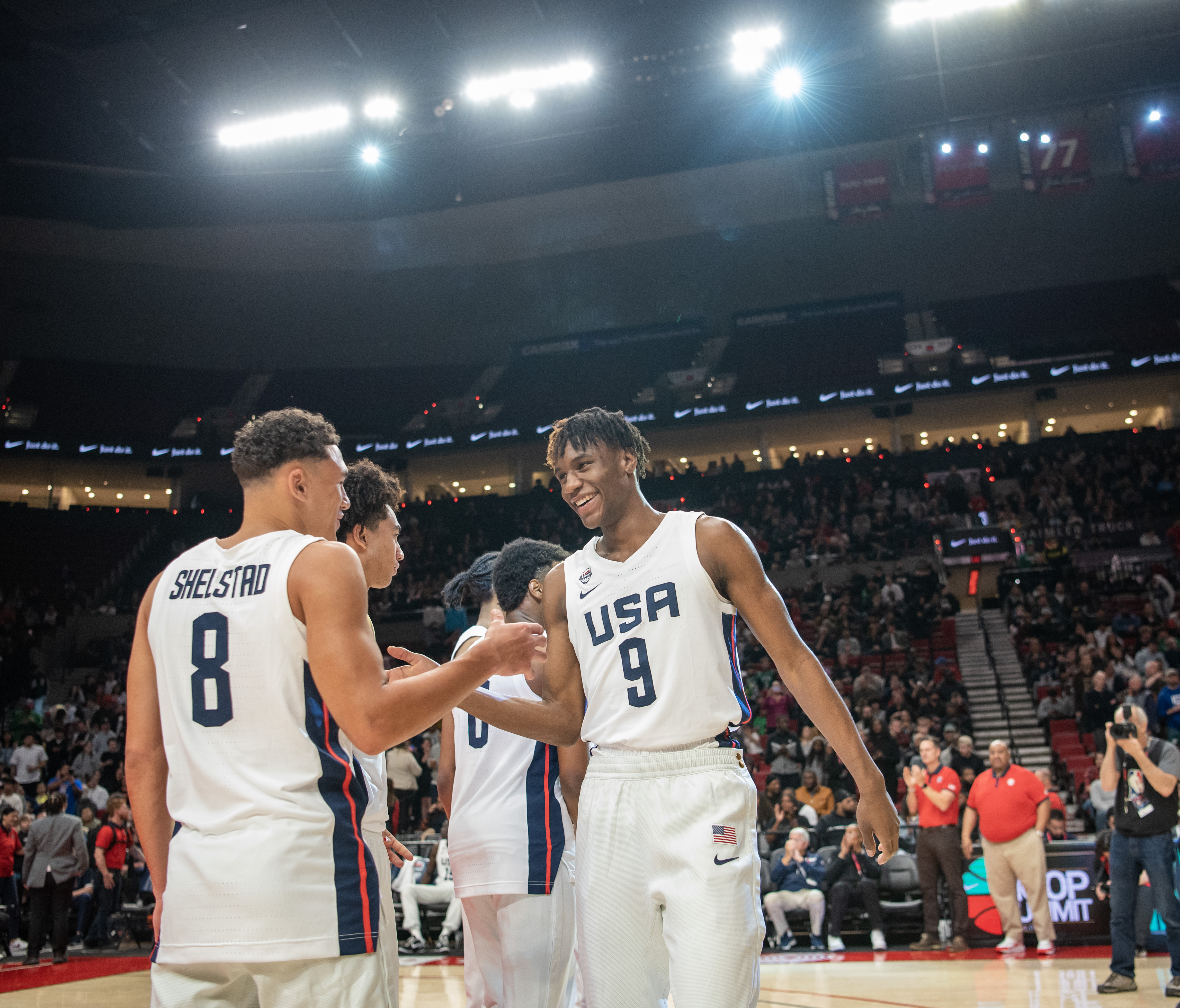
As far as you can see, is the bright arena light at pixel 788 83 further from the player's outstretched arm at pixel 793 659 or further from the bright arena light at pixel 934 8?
the player's outstretched arm at pixel 793 659

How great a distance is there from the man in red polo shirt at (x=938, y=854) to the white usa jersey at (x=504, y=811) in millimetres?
6743

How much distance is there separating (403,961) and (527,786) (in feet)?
22.7

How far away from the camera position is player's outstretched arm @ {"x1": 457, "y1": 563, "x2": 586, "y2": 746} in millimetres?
3100

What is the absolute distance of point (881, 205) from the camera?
2391 centimetres

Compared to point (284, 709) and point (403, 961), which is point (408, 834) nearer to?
point (403, 961)

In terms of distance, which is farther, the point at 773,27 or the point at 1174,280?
the point at 1174,280

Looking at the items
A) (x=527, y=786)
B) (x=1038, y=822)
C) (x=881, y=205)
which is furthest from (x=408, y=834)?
(x=881, y=205)

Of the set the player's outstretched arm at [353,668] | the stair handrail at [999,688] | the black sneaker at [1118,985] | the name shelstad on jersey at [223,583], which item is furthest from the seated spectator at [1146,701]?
the player's outstretched arm at [353,668]

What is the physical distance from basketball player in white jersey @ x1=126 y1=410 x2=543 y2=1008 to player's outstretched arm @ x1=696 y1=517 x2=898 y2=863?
79 centimetres

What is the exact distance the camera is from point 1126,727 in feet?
22.8

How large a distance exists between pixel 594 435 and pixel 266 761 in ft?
4.72

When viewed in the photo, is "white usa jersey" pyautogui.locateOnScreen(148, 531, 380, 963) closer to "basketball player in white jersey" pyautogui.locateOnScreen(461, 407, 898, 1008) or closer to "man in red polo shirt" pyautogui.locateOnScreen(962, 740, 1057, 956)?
"basketball player in white jersey" pyautogui.locateOnScreen(461, 407, 898, 1008)


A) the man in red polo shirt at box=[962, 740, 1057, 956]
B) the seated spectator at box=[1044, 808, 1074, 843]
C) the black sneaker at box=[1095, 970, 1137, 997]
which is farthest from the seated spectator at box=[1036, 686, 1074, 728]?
the black sneaker at box=[1095, 970, 1137, 997]

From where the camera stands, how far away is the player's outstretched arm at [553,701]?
3.10 meters
